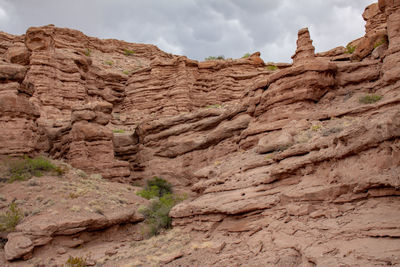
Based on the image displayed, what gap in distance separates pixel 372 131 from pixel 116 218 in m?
12.0

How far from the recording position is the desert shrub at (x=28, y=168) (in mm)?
16766

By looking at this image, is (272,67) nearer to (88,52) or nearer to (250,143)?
(250,143)

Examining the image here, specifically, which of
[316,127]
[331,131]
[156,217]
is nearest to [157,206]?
[156,217]

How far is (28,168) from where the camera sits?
1736 centimetres

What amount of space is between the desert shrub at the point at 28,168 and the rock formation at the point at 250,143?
31.8 inches

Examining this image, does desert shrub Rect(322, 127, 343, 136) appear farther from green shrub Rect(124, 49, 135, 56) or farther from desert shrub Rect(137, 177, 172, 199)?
green shrub Rect(124, 49, 135, 56)

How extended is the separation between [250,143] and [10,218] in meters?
11.4

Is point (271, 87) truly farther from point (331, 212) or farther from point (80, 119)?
point (80, 119)

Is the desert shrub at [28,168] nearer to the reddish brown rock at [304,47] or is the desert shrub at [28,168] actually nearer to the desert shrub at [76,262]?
the desert shrub at [76,262]

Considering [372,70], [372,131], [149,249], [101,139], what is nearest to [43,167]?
[101,139]

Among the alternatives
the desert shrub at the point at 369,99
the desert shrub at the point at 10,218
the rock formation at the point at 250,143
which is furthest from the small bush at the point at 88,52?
the desert shrub at the point at 369,99

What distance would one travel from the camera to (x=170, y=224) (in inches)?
585

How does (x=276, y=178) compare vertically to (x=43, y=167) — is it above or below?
below

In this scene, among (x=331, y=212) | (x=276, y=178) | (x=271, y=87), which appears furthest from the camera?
(x=271, y=87)
